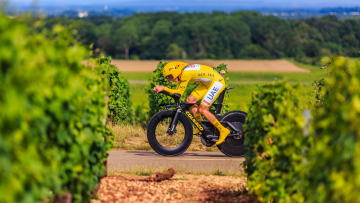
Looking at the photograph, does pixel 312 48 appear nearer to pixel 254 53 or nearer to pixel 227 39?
pixel 254 53

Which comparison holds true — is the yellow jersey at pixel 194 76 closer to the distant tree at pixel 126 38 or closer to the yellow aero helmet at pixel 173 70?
the yellow aero helmet at pixel 173 70

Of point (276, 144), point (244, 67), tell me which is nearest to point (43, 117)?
point (276, 144)

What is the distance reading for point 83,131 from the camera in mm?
4145

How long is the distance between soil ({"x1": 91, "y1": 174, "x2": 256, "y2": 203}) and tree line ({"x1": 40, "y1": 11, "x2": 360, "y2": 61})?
388 ft

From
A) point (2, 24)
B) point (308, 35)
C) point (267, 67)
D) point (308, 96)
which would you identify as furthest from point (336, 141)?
point (308, 35)

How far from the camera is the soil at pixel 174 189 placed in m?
5.45

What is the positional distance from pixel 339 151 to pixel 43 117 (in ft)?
6.87

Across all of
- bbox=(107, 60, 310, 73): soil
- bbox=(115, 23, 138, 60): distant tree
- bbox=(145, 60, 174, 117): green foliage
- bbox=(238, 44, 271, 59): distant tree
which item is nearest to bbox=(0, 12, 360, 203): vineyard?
bbox=(145, 60, 174, 117): green foliage

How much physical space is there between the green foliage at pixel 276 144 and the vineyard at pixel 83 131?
0.03ft

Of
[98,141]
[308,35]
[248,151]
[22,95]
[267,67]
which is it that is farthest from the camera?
[308,35]

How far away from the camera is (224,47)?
135 meters

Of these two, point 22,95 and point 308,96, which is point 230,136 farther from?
point 22,95

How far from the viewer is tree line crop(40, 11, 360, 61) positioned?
422ft

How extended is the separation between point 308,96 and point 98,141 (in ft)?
21.0
